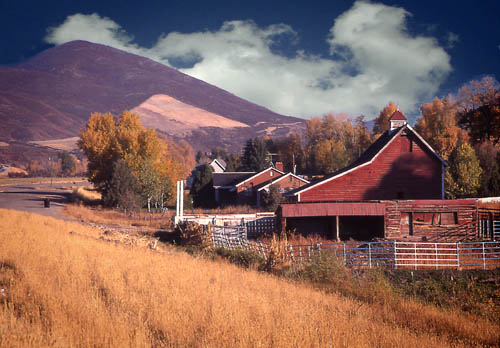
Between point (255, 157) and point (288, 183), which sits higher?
point (255, 157)

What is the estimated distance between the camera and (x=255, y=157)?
82.5 meters

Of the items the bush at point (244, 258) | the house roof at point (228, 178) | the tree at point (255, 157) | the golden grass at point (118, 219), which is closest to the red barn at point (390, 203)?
the bush at point (244, 258)

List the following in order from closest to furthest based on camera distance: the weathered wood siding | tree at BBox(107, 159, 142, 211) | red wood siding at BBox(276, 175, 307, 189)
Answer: the weathered wood siding < tree at BBox(107, 159, 142, 211) < red wood siding at BBox(276, 175, 307, 189)

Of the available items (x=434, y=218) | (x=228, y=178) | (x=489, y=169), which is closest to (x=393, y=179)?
(x=434, y=218)

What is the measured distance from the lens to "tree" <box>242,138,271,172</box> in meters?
82.1

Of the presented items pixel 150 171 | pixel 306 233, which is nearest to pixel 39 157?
pixel 150 171

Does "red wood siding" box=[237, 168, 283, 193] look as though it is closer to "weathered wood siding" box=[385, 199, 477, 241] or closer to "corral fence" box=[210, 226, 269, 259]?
"corral fence" box=[210, 226, 269, 259]

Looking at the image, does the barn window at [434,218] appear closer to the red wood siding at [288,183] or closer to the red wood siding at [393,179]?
the red wood siding at [393,179]

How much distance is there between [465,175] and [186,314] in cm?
5379

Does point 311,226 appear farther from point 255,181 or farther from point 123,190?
point 123,190

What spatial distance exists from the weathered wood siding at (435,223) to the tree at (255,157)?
54627 mm

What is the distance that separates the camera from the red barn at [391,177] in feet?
104

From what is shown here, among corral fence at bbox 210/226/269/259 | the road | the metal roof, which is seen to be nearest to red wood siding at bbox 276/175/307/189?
corral fence at bbox 210/226/269/259

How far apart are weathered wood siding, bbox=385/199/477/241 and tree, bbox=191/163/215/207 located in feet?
130
